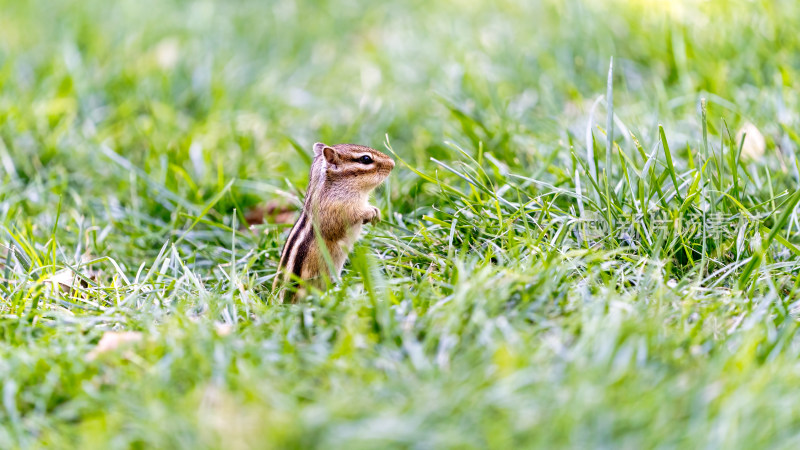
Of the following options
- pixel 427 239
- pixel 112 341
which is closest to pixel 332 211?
pixel 427 239

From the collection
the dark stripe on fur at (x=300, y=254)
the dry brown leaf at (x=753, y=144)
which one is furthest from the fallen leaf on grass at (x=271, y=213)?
the dry brown leaf at (x=753, y=144)

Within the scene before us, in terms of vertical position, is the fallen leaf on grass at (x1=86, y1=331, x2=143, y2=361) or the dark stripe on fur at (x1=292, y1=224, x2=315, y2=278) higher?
the fallen leaf on grass at (x1=86, y1=331, x2=143, y2=361)

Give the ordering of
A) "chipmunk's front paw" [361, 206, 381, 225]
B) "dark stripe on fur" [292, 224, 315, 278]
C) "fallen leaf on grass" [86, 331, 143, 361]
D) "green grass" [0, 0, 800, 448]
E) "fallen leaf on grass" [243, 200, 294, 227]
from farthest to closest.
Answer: "fallen leaf on grass" [243, 200, 294, 227] < "chipmunk's front paw" [361, 206, 381, 225] < "dark stripe on fur" [292, 224, 315, 278] < "fallen leaf on grass" [86, 331, 143, 361] < "green grass" [0, 0, 800, 448]

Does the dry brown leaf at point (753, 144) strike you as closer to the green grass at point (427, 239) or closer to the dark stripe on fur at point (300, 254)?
the green grass at point (427, 239)

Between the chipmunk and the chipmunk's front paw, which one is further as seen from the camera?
the chipmunk's front paw

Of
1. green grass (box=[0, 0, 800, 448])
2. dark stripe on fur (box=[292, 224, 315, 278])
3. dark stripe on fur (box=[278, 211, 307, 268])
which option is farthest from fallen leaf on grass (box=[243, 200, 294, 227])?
dark stripe on fur (box=[292, 224, 315, 278])

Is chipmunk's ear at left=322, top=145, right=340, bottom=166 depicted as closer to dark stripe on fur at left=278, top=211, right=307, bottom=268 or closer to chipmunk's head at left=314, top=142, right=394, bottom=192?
chipmunk's head at left=314, top=142, right=394, bottom=192
